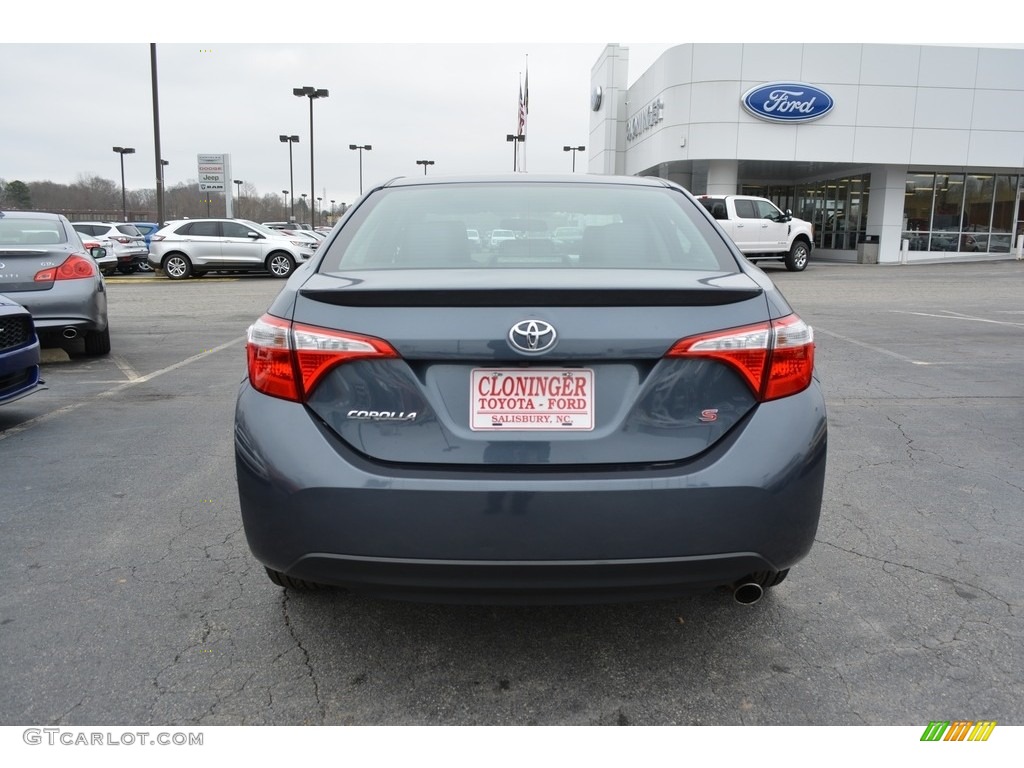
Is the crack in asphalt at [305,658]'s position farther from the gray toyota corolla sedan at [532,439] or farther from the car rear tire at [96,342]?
the car rear tire at [96,342]

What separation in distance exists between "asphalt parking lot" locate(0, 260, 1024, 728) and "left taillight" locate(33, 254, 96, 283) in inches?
131

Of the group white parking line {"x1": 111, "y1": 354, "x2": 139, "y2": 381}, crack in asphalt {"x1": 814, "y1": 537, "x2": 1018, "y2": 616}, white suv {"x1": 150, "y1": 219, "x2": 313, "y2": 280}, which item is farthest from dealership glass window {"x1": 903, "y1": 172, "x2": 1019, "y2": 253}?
crack in asphalt {"x1": 814, "y1": 537, "x2": 1018, "y2": 616}

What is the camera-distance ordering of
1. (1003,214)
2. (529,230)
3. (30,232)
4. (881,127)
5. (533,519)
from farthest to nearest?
(1003,214), (881,127), (30,232), (529,230), (533,519)

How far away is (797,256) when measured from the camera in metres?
24.4

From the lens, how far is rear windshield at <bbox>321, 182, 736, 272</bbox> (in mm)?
2768

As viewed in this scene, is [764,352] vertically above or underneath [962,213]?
underneath

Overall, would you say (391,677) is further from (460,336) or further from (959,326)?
(959,326)

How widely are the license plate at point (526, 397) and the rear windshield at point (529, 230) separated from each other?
539 millimetres

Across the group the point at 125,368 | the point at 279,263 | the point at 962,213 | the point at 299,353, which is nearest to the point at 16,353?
the point at 125,368

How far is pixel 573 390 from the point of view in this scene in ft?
7.43

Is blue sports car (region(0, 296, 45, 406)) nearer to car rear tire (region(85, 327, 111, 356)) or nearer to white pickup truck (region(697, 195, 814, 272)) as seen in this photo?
car rear tire (region(85, 327, 111, 356))

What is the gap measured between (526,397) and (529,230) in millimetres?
985

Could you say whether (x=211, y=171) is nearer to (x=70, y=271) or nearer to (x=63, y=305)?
(x=70, y=271)

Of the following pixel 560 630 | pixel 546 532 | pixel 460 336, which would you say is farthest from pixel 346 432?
pixel 560 630
